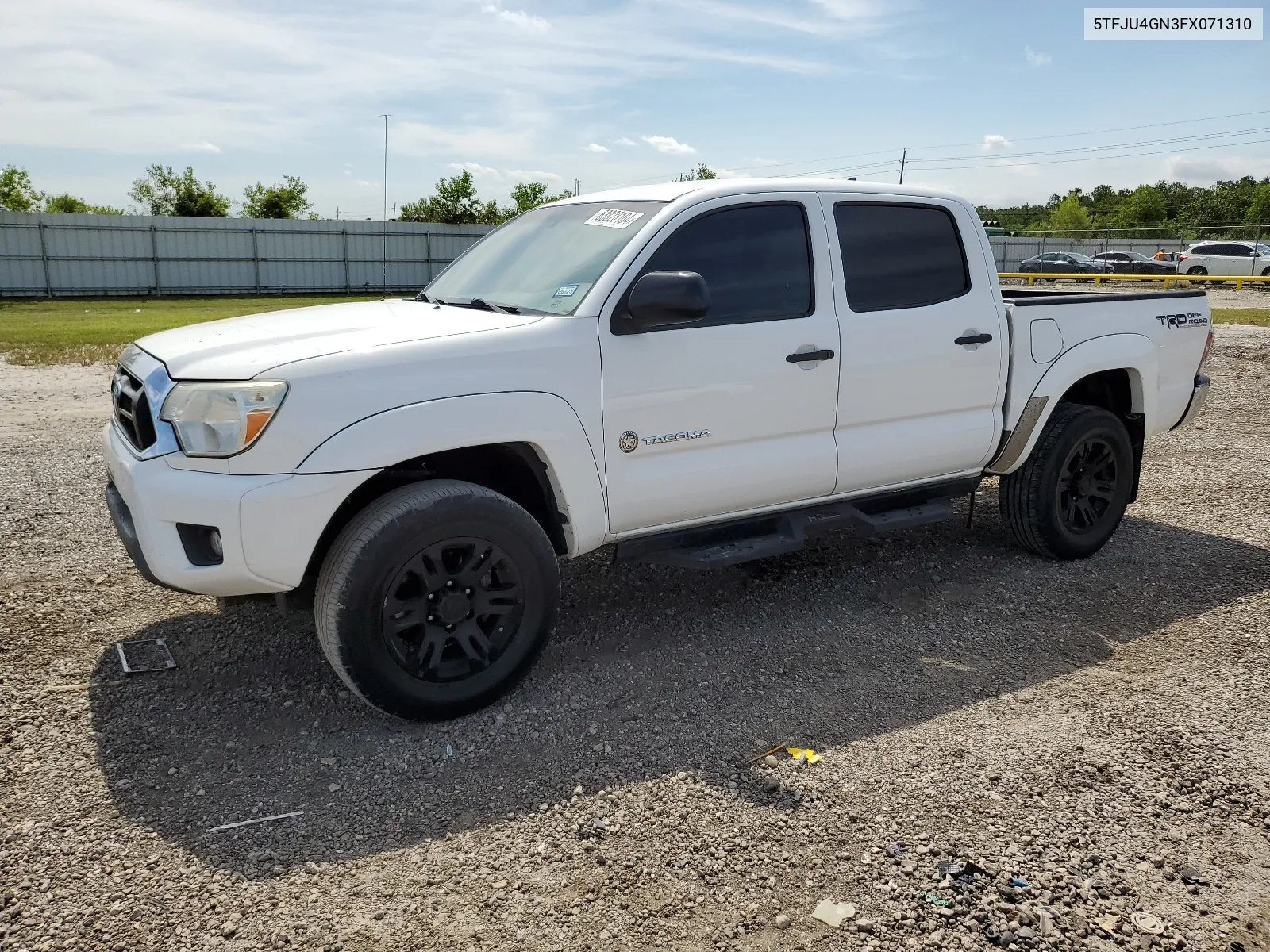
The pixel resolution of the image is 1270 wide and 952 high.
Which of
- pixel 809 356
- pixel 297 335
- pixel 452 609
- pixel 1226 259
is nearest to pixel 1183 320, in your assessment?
pixel 809 356

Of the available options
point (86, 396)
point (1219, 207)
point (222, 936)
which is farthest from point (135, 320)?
point (1219, 207)

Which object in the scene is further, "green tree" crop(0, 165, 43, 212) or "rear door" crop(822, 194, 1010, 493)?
"green tree" crop(0, 165, 43, 212)

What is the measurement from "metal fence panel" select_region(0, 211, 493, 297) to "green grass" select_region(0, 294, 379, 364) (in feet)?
3.48

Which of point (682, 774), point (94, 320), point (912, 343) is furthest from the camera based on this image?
point (94, 320)

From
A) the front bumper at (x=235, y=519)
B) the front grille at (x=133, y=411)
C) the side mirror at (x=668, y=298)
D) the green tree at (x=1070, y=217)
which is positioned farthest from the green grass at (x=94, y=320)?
the green tree at (x=1070, y=217)

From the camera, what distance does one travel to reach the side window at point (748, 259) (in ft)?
13.6

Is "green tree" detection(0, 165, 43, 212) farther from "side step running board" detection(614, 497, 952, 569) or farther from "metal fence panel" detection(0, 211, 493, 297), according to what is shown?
"side step running board" detection(614, 497, 952, 569)

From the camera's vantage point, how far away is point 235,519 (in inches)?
131

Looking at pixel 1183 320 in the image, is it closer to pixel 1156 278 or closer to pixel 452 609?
pixel 452 609

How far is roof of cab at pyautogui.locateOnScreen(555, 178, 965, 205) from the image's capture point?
14.1 feet

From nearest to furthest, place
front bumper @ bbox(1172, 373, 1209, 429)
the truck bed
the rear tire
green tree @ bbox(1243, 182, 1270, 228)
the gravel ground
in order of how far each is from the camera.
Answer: the gravel ground, the truck bed, the rear tire, front bumper @ bbox(1172, 373, 1209, 429), green tree @ bbox(1243, 182, 1270, 228)

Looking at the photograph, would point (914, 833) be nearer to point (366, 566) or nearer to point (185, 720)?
point (366, 566)

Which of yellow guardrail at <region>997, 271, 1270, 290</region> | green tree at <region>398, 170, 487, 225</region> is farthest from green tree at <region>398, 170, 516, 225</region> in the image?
yellow guardrail at <region>997, 271, 1270, 290</region>

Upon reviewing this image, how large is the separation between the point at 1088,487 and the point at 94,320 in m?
20.7
